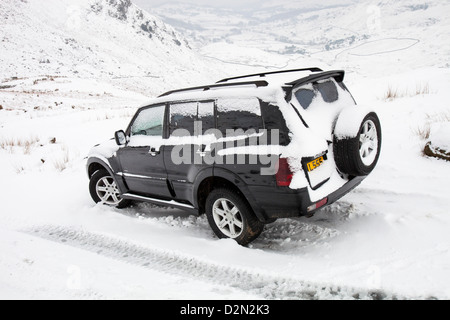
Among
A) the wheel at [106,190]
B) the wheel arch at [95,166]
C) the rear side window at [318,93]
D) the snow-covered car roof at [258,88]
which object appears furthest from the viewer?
the wheel at [106,190]

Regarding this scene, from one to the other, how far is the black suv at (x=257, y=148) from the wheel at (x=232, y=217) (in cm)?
1

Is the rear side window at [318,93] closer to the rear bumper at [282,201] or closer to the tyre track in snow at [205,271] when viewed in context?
the rear bumper at [282,201]

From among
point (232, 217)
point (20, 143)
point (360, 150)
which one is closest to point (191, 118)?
point (232, 217)

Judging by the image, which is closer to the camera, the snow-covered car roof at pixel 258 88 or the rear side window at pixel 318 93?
the snow-covered car roof at pixel 258 88

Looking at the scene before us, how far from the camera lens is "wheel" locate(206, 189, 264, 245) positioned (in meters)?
3.26

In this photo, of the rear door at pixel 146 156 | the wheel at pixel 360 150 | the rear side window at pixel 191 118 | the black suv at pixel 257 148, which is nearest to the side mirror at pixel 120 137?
the rear door at pixel 146 156

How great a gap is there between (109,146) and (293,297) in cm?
370

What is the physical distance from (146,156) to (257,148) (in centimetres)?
186

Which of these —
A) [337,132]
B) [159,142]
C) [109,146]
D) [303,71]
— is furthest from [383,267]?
[109,146]

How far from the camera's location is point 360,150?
3.45 metres

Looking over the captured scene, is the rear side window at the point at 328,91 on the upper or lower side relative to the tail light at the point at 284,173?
upper

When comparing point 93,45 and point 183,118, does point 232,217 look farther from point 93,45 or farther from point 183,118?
point 93,45

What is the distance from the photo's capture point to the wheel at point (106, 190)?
199 inches

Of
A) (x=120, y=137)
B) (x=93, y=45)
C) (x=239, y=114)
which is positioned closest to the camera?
(x=239, y=114)
